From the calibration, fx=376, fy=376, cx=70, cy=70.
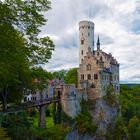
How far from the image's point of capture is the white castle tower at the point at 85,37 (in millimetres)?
75062

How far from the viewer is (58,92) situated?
58.2 meters

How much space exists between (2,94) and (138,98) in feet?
182

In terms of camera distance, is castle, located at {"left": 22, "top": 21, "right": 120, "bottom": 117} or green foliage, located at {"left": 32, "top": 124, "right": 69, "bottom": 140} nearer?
green foliage, located at {"left": 32, "top": 124, "right": 69, "bottom": 140}

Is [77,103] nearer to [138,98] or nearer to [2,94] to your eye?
[2,94]

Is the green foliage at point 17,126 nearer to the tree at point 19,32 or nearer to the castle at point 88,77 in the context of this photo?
the tree at point 19,32

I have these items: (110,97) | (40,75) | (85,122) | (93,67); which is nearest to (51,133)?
(85,122)

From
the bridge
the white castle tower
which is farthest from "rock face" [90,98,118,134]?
the white castle tower

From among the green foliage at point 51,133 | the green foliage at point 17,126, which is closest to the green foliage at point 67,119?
the green foliage at point 51,133

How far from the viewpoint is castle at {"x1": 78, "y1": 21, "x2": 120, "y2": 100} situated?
217ft

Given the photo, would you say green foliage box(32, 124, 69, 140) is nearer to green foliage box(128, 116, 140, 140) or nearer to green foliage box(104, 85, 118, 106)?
green foliage box(104, 85, 118, 106)

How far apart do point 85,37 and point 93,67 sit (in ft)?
31.0

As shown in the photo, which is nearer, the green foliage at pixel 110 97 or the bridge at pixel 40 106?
the bridge at pixel 40 106

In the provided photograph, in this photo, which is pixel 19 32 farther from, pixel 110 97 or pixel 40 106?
pixel 110 97

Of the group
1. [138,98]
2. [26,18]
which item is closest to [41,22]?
[26,18]
